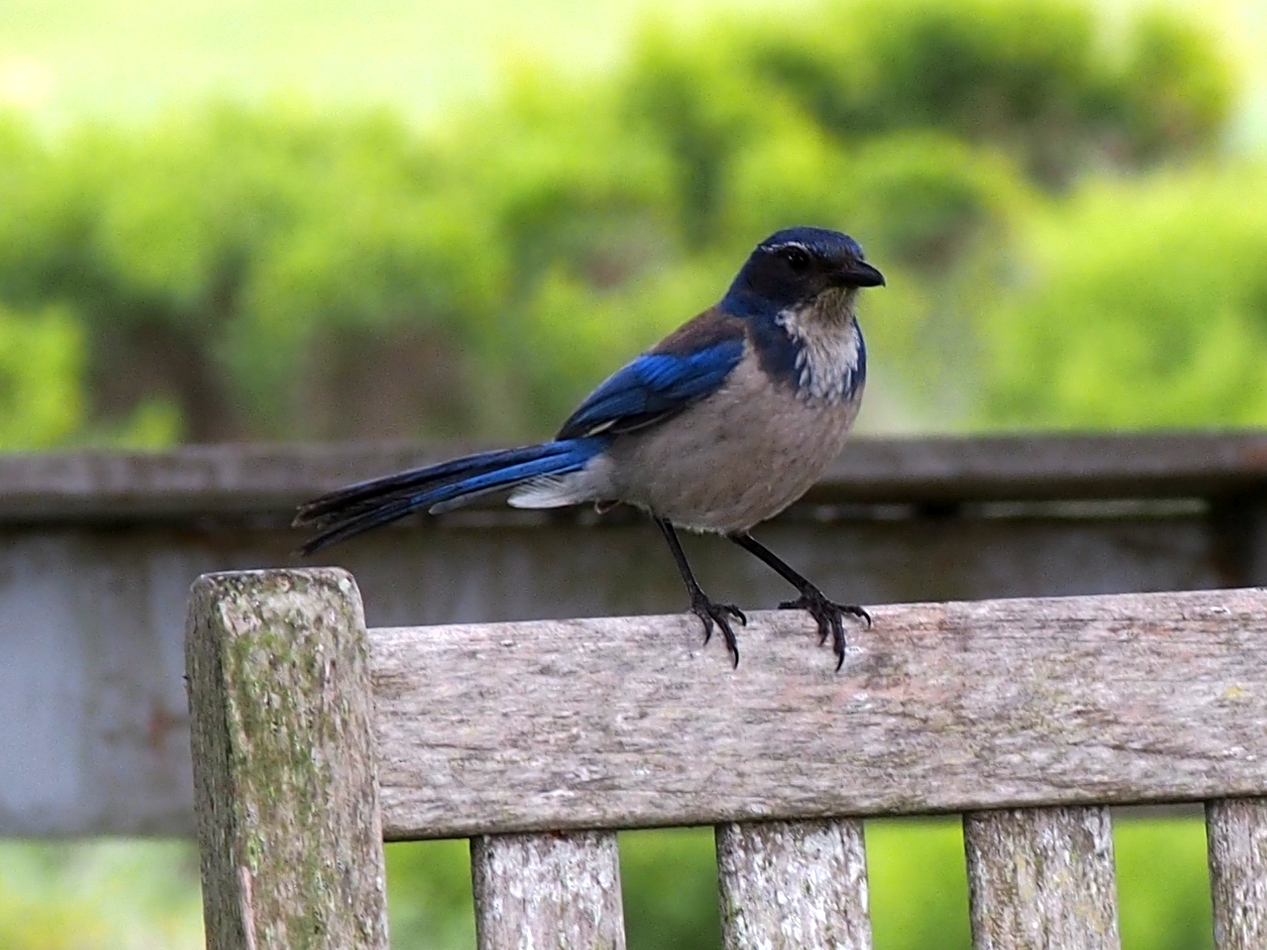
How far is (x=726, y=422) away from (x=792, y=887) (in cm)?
133

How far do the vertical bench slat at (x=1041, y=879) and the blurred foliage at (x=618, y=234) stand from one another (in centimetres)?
495

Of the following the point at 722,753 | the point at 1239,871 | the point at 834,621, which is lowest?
the point at 1239,871

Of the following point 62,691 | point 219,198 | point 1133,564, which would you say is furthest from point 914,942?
point 219,198

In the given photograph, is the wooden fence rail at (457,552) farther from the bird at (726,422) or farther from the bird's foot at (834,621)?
the bird's foot at (834,621)

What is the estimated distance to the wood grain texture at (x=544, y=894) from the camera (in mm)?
1507

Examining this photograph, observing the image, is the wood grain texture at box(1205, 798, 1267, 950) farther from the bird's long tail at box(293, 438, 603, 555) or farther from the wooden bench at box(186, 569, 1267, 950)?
the bird's long tail at box(293, 438, 603, 555)

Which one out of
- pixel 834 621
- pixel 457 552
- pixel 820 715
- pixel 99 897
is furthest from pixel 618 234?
pixel 820 715

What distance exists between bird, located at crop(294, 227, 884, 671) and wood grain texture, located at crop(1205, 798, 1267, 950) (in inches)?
40.1

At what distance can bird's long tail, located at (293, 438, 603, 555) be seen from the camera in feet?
7.88

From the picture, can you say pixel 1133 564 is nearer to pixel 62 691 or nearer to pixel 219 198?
pixel 62 691

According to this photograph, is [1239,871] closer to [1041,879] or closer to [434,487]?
[1041,879]

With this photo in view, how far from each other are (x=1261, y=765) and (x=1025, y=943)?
0.26 meters

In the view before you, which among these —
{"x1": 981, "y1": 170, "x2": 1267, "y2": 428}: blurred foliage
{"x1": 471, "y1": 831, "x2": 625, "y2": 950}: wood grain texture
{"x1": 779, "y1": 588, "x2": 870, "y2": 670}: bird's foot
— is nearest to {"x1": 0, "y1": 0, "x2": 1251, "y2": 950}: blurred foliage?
{"x1": 981, "y1": 170, "x2": 1267, "y2": 428}: blurred foliage

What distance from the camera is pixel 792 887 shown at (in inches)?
61.4
